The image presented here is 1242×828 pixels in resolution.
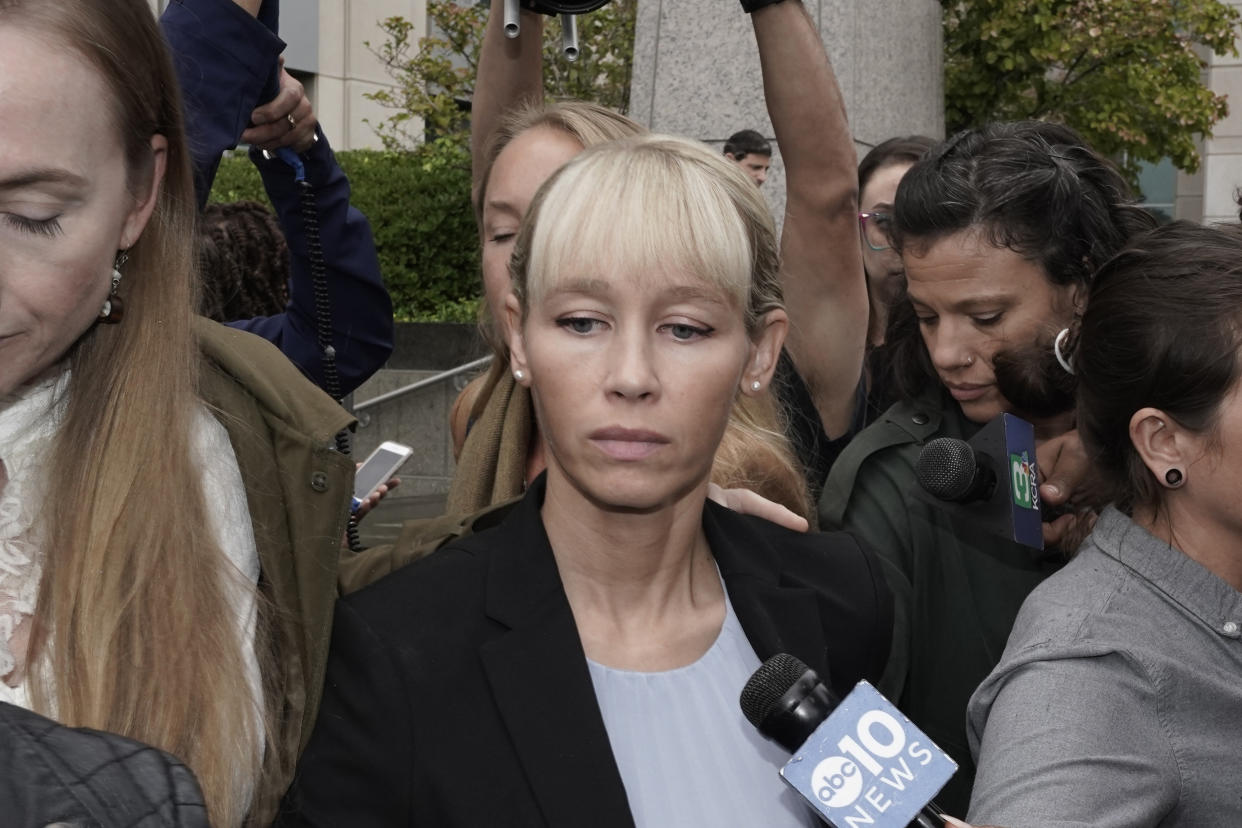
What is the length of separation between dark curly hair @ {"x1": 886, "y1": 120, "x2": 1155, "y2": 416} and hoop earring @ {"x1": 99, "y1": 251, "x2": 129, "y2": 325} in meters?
1.63

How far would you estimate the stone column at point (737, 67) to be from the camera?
5777 millimetres

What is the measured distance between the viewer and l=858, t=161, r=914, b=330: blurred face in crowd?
416cm

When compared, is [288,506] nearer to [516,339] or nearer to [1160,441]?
[516,339]

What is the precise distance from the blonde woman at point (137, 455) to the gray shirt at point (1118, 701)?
2.95 ft

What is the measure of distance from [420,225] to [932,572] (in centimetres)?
958

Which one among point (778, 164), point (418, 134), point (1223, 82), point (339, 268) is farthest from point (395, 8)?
point (339, 268)

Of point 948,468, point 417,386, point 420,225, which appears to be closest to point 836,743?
point 948,468

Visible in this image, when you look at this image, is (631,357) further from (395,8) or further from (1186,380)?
(395,8)

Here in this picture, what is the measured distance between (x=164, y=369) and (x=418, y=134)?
20.0m

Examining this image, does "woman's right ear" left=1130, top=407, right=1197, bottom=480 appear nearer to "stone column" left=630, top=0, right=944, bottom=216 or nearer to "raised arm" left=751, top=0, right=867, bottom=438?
"raised arm" left=751, top=0, right=867, bottom=438

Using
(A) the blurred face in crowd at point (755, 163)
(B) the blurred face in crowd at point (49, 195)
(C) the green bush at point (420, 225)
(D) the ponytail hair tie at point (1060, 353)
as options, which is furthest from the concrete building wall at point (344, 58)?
(B) the blurred face in crowd at point (49, 195)

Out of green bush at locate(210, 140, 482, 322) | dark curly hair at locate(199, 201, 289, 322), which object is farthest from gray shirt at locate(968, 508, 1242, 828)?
green bush at locate(210, 140, 482, 322)

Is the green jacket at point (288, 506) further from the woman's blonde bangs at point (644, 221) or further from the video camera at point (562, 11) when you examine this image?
the video camera at point (562, 11)

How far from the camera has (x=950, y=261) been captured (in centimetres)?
287
